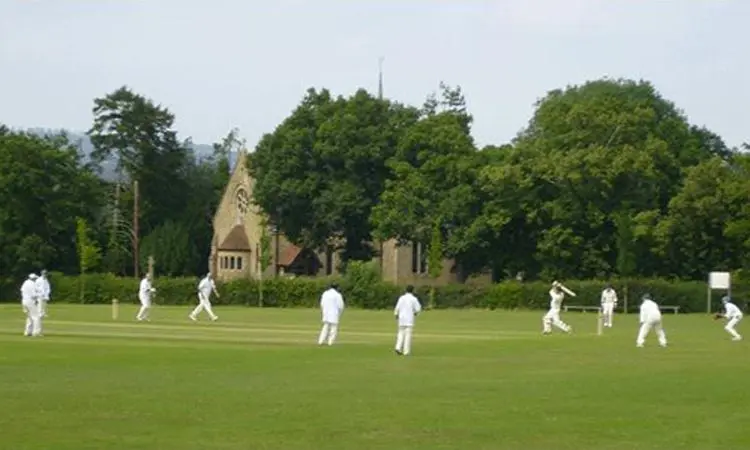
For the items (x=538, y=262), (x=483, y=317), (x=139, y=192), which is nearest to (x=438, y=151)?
(x=538, y=262)

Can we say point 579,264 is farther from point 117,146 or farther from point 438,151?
point 117,146

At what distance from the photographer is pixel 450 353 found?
37.5 m

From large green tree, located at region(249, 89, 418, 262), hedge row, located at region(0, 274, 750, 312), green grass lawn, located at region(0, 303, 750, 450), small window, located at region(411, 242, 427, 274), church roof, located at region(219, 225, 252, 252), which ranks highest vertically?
large green tree, located at region(249, 89, 418, 262)

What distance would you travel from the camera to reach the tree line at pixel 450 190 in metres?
88.9

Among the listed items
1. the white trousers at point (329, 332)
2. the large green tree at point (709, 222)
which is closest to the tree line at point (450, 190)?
the large green tree at point (709, 222)

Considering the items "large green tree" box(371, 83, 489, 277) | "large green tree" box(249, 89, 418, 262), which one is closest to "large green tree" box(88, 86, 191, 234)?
"large green tree" box(249, 89, 418, 262)

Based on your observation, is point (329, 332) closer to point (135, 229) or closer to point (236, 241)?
point (135, 229)

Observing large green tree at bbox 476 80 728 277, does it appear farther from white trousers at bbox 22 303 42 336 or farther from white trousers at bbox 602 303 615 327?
white trousers at bbox 22 303 42 336

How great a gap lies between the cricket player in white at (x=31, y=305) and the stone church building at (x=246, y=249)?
2604 inches

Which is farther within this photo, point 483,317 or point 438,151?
point 438,151

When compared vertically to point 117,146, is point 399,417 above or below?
below

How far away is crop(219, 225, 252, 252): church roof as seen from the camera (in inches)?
4862

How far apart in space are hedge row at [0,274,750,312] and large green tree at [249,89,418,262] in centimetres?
1040

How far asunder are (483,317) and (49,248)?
4381 cm
